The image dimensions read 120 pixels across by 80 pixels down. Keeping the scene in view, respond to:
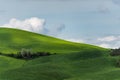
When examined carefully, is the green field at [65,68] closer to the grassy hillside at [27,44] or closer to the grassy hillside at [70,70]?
the grassy hillside at [70,70]

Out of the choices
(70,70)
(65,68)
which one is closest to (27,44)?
(65,68)

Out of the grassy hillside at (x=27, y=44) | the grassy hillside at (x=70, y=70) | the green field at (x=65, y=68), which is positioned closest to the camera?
the grassy hillside at (x=70, y=70)

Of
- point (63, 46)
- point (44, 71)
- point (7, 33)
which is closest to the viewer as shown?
point (44, 71)

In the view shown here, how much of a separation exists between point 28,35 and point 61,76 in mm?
104245

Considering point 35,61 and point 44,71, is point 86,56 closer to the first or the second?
point 35,61

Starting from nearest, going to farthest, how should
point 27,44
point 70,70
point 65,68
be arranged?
point 70,70, point 65,68, point 27,44

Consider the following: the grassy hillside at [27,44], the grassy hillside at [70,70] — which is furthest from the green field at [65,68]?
the grassy hillside at [27,44]

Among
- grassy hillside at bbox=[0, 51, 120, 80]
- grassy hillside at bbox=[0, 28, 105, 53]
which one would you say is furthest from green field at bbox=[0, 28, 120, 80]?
grassy hillside at bbox=[0, 28, 105, 53]

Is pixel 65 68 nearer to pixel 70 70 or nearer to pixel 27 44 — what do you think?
pixel 70 70

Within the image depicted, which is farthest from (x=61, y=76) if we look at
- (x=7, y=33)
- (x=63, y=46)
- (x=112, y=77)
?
(x=7, y=33)

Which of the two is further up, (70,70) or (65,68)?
(65,68)

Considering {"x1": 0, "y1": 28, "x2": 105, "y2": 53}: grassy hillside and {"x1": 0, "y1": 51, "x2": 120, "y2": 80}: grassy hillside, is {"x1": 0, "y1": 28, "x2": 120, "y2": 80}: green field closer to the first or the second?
{"x1": 0, "y1": 51, "x2": 120, "y2": 80}: grassy hillside

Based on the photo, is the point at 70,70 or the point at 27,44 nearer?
the point at 70,70

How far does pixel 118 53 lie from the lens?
110625 mm
